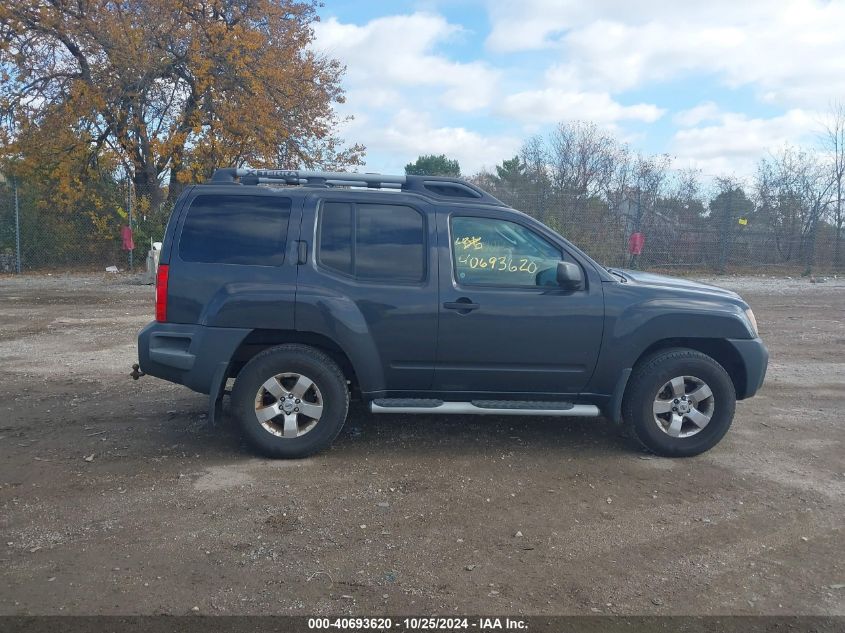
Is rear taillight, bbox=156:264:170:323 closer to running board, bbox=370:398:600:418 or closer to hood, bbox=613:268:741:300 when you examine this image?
running board, bbox=370:398:600:418

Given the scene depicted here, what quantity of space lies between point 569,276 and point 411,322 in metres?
1.21

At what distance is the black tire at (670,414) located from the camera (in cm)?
533

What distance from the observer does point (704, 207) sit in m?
19.7

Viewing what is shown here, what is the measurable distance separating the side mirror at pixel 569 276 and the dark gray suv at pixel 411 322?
0.02 metres

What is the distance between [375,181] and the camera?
561 centimetres

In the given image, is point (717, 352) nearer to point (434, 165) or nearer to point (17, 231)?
point (17, 231)

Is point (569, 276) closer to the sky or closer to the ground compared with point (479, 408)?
closer to the sky

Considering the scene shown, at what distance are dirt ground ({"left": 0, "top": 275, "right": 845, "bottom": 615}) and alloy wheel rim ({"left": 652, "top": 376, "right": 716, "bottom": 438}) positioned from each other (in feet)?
0.89

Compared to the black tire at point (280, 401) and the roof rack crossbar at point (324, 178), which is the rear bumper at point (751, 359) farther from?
the black tire at point (280, 401)

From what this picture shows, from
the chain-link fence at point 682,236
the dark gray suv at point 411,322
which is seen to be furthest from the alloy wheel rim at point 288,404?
the chain-link fence at point 682,236

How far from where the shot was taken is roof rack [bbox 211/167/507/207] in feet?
18.3

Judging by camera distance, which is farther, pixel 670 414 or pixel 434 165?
pixel 434 165

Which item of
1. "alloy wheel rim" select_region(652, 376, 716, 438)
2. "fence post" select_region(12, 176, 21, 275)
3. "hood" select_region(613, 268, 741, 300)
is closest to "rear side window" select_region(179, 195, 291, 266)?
"hood" select_region(613, 268, 741, 300)

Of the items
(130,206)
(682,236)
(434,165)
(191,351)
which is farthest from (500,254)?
(434,165)
